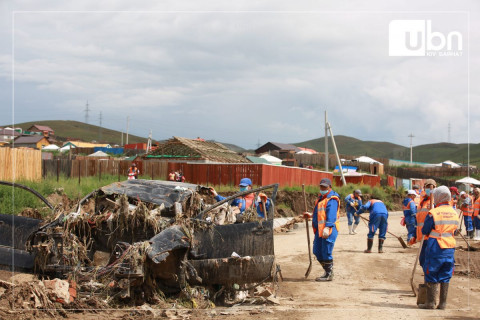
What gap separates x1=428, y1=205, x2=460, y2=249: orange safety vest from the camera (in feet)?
24.3

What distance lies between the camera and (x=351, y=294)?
8.34 m

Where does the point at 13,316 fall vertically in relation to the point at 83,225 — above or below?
below

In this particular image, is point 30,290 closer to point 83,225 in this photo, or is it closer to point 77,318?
point 77,318

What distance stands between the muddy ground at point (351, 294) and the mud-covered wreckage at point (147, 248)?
36 cm

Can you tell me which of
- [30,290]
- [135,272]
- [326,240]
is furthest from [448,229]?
[30,290]

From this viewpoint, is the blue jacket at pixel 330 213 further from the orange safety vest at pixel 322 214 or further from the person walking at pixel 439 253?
the person walking at pixel 439 253

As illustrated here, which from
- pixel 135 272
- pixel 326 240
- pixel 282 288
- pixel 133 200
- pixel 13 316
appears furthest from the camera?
pixel 326 240

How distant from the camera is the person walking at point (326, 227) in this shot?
9.34m

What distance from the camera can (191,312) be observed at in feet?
22.0

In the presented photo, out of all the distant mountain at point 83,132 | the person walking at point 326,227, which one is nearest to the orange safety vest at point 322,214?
the person walking at point 326,227

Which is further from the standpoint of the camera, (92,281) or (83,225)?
(83,225)

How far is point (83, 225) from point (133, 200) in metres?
0.77

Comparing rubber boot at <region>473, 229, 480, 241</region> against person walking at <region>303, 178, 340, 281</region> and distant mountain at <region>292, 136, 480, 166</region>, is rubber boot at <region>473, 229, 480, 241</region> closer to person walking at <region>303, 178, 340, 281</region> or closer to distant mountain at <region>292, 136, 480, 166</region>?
person walking at <region>303, 178, 340, 281</region>

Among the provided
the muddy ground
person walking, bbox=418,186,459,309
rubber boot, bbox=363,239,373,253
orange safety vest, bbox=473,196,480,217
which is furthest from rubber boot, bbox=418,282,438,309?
orange safety vest, bbox=473,196,480,217
